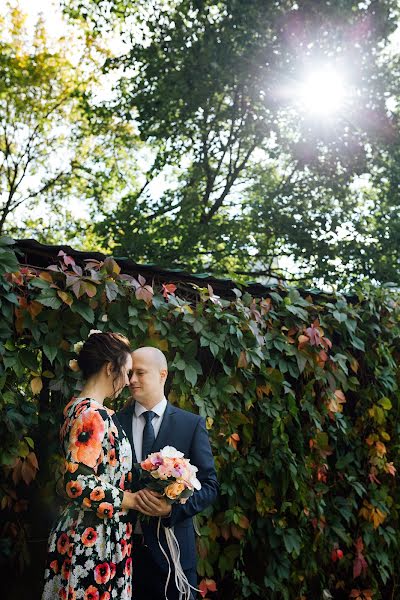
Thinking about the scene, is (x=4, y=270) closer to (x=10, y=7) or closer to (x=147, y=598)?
(x=147, y=598)

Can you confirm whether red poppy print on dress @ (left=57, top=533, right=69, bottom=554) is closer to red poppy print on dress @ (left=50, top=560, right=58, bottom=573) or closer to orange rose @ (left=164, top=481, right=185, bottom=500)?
red poppy print on dress @ (left=50, top=560, right=58, bottom=573)

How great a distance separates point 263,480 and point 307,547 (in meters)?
0.64

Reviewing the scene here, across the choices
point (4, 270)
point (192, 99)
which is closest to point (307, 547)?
point (4, 270)

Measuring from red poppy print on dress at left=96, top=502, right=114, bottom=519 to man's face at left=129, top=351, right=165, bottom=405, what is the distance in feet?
2.02

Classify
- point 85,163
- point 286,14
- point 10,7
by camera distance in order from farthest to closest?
point 85,163, point 10,7, point 286,14

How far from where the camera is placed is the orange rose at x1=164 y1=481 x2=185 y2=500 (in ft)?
8.50

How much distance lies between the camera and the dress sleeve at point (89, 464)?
2.57 m

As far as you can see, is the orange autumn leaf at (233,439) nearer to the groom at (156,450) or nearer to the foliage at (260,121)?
the groom at (156,450)

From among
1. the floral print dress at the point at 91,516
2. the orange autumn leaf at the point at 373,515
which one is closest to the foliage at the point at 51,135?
the orange autumn leaf at the point at 373,515

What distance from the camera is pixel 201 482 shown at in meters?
3.04

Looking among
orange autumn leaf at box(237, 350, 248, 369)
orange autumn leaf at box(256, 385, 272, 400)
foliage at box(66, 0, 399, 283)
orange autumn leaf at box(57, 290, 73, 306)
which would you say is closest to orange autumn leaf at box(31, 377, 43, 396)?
orange autumn leaf at box(57, 290, 73, 306)

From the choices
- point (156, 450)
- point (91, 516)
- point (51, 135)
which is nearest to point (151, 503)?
point (91, 516)

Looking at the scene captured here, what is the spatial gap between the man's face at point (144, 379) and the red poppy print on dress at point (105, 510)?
2.02 feet

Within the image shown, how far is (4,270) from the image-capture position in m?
3.26
